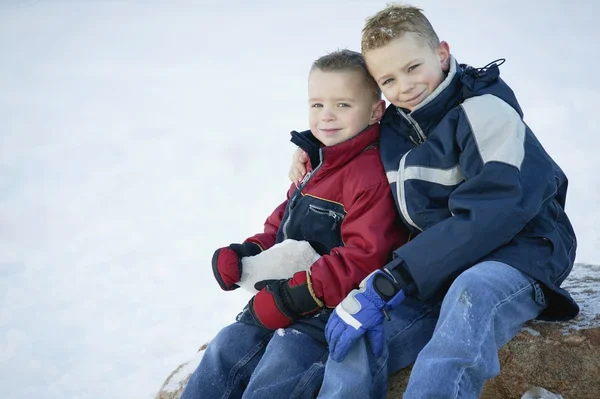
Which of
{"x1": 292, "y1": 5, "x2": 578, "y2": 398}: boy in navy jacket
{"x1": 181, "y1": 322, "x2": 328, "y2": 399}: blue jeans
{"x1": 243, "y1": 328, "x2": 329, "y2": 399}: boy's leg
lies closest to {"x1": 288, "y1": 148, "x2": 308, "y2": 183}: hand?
{"x1": 292, "y1": 5, "x2": 578, "y2": 398}: boy in navy jacket

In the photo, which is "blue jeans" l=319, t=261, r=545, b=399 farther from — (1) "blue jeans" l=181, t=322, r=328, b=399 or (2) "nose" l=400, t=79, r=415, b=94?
(2) "nose" l=400, t=79, r=415, b=94

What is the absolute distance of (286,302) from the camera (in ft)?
8.34

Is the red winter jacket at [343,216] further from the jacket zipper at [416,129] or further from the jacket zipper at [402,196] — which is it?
the jacket zipper at [416,129]

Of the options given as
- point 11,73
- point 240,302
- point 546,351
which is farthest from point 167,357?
point 11,73

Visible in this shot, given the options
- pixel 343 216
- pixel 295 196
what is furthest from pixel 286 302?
pixel 295 196

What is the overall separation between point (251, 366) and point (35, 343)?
165 inches

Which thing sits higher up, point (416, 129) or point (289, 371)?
point (416, 129)

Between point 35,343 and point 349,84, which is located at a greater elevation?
point 349,84

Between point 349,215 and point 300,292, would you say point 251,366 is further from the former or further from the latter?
point 349,215

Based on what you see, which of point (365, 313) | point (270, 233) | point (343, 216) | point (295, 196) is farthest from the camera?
point (270, 233)

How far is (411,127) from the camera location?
2.71 m

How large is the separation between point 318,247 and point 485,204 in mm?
914

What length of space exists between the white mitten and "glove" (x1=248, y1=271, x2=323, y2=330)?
147 mm

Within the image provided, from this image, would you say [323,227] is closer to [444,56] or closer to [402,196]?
[402,196]
